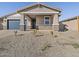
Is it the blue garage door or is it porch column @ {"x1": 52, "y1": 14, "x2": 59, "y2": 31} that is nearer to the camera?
porch column @ {"x1": 52, "y1": 14, "x2": 59, "y2": 31}

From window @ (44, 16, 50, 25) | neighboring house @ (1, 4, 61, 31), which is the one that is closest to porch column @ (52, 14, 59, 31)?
neighboring house @ (1, 4, 61, 31)

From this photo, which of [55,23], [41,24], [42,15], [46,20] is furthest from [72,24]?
[41,24]

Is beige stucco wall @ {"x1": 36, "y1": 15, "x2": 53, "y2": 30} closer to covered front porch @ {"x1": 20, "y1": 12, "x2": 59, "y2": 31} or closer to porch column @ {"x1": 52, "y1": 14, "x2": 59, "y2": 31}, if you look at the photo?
covered front porch @ {"x1": 20, "y1": 12, "x2": 59, "y2": 31}

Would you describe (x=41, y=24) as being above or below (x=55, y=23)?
below

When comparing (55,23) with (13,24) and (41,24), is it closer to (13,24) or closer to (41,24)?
(41,24)

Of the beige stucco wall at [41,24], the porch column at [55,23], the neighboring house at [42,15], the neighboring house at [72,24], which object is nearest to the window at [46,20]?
the neighboring house at [42,15]

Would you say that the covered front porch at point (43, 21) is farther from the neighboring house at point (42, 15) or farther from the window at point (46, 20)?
the window at point (46, 20)

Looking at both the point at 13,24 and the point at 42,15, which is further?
the point at 13,24

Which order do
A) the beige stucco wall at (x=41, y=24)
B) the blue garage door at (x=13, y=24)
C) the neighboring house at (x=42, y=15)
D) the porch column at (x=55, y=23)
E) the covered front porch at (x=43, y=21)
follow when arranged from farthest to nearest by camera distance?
the blue garage door at (x=13, y=24)
the beige stucco wall at (x=41, y=24)
the neighboring house at (x=42, y=15)
the covered front porch at (x=43, y=21)
the porch column at (x=55, y=23)

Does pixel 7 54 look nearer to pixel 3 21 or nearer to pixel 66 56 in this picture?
pixel 66 56

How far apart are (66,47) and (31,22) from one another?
698 inches

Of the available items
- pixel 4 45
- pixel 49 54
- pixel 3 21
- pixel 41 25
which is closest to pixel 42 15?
pixel 41 25

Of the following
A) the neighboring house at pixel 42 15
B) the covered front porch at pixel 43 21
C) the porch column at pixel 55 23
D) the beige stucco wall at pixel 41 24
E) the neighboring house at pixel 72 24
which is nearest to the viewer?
the porch column at pixel 55 23

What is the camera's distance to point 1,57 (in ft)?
32.4
